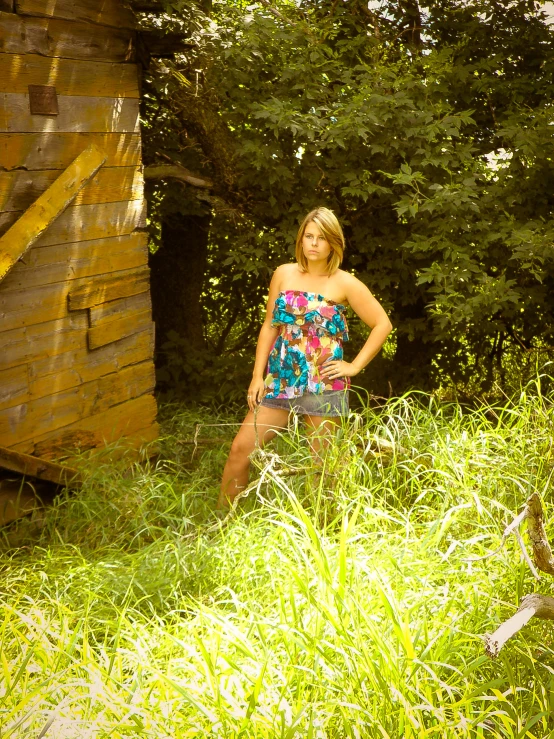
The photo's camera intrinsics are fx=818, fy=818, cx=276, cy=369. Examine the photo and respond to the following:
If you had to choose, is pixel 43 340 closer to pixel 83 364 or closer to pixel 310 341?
pixel 83 364

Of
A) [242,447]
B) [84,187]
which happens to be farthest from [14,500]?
[84,187]

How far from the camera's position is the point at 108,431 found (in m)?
5.55

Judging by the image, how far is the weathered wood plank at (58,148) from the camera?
4652mm

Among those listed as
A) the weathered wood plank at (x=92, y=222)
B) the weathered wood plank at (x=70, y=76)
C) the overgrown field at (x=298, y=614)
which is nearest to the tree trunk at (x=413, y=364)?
the overgrown field at (x=298, y=614)

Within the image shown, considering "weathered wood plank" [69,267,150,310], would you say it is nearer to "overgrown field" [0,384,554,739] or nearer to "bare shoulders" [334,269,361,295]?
"overgrown field" [0,384,554,739]

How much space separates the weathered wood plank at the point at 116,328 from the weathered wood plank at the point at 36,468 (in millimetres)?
869

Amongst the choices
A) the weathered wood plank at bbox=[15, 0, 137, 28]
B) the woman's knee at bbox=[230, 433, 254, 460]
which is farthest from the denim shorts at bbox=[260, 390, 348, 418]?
the weathered wood plank at bbox=[15, 0, 137, 28]

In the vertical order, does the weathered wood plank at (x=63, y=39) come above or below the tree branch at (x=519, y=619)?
above

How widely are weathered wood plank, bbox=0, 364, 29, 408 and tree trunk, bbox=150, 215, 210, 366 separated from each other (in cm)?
295

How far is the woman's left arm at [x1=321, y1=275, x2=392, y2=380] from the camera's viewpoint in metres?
4.53

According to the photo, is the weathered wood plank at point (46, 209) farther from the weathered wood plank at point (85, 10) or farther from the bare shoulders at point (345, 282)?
the bare shoulders at point (345, 282)

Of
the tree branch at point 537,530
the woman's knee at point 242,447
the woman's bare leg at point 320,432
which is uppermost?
the tree branch at point 537,530

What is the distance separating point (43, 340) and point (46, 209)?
0.80 m

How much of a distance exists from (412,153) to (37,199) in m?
2.94
